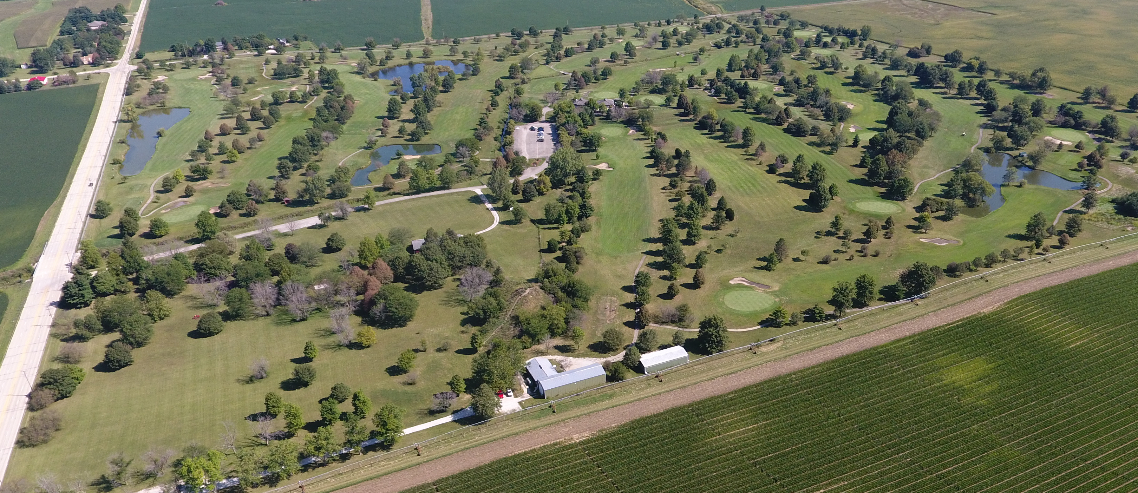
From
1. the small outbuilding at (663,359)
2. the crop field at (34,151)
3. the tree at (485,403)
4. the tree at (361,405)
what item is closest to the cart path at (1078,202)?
the small outbuilding at (663,359)

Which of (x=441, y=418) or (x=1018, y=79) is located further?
(x=1018, y=79)

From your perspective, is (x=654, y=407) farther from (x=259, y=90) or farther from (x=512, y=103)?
(x=259, y=90)

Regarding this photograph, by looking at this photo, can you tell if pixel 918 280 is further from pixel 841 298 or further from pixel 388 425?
pixel 388 425

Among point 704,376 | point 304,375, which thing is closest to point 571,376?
point 704,376

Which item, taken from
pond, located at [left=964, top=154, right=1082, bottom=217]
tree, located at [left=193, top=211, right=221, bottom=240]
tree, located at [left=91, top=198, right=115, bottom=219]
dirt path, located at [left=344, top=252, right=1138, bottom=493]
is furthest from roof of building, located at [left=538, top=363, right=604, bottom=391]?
tree, located at [left=91, top=198, right=115, bottom=219]

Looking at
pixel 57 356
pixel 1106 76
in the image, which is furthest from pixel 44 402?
pixel 1106 76

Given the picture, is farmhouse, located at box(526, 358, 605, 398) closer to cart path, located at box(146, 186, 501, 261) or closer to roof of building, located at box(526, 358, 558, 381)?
roof of building, located at box(526, 358, 558, 381)
